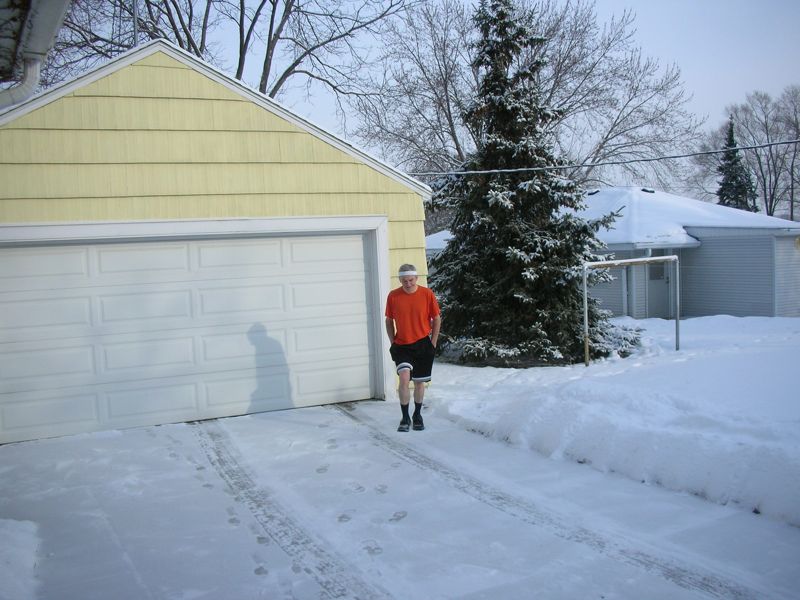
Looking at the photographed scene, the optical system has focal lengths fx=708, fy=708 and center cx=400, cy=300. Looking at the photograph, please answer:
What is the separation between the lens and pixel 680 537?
14.0 ft

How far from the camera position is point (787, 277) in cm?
1803

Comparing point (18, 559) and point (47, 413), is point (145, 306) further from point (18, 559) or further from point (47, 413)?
point (18, 559)

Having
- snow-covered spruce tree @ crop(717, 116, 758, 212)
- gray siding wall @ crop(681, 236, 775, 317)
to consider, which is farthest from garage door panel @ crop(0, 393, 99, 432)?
snow-covered spruce tree @ crop(717, 116, 758, 212)

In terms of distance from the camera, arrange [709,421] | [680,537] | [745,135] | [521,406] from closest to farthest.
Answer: [680,537] < [709,421] < [521,406] < [745,135]

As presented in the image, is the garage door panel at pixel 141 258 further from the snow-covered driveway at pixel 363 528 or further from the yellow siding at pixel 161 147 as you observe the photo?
the snow-covered driveway at pixel 363 528

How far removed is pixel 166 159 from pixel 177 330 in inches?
71.4

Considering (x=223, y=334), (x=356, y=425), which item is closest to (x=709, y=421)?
(x=356, y=425)

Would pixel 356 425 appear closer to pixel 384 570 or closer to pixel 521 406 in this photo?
pixel 521 406

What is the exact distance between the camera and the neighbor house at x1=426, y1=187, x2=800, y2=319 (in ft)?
58.6

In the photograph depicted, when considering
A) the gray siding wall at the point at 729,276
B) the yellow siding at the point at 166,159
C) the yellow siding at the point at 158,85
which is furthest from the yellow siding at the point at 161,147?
the gray siding wall at the point at 729,276

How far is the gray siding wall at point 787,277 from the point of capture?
17.8 metres

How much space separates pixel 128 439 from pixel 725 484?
5403 millimetres

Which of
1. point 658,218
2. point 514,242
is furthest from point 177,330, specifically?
point 658,218

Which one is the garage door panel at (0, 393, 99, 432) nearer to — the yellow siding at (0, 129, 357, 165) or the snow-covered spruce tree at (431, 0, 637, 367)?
the yellow siding at (0, 129, 357, 165)
